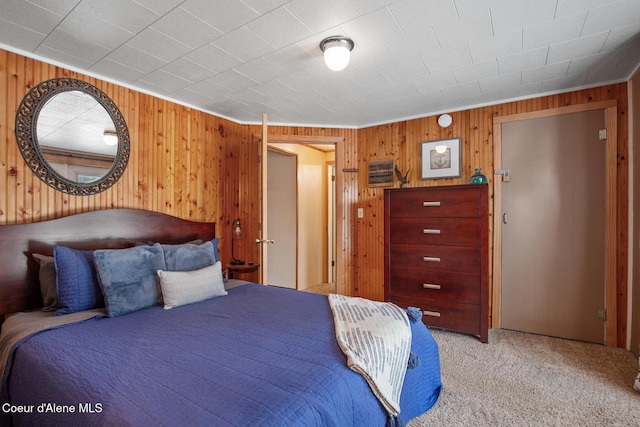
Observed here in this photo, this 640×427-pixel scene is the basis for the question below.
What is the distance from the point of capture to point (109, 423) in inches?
35.8

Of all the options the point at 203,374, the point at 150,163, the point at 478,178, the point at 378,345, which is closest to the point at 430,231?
the point at 478,178

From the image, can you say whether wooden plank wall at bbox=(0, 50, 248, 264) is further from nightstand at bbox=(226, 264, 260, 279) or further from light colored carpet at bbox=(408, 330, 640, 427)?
light colored carpet at bbox=(408, 330, 640, 427)

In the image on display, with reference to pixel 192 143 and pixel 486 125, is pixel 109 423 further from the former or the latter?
pixel 486 125

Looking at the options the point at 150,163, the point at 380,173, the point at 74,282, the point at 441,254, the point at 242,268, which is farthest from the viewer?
the point at 380,173

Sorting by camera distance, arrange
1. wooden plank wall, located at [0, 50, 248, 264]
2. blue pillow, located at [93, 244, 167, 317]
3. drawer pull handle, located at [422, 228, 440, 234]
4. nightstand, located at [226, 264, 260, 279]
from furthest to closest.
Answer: nightstand, located at [226, 264, 260, 279], drawer pull handle, located at [422, 228, 440, 234], wooden plank wall, located at [0, 50, 248, 264], blue pillow, located at [93, 244, 167, 317]

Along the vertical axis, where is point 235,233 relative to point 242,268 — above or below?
above

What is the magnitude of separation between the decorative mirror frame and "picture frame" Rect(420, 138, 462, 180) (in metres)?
3.04

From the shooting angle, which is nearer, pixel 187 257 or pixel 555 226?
pixel 187 257

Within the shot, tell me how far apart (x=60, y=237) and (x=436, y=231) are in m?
3.07

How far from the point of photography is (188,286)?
2064 millimetres

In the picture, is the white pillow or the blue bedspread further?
the white pillow

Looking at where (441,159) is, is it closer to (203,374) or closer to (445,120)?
(445,120)

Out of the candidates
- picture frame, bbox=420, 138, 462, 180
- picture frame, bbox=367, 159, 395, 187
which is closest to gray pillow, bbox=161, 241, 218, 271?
picture frame, bbox=367, 159, 395, 187

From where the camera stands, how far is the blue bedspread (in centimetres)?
96
